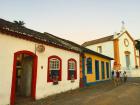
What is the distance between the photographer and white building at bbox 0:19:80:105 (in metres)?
7.98

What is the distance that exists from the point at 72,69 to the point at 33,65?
4.66 metres

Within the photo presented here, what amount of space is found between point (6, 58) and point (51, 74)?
3937 mm

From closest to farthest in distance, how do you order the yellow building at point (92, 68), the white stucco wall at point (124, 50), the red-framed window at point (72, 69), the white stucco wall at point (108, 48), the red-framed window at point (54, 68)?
1. the red-framed window at point (54, 68)
2. the red-framed window at point (72, 69)
3. the yellow building at point (92, 68)
4. the white stucco wall at point (124, 50)
5. the white stucco wall at point (108, 48)

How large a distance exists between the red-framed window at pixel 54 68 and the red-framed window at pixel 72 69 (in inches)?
58.1

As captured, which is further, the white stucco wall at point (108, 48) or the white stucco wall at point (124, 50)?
the white stucco wall at point (108, 48)

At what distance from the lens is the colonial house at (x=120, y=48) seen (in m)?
29.8

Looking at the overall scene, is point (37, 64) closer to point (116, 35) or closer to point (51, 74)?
point (51, 74)

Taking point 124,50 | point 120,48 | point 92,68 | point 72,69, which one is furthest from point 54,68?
point 124,50

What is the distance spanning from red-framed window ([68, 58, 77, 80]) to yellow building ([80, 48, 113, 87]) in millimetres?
1373

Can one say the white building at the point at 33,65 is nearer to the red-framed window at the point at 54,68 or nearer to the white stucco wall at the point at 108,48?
the red-framed window at the point at 54,68

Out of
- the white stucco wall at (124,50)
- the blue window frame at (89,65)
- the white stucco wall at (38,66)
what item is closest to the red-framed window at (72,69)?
the white stucco wall at (38,66)

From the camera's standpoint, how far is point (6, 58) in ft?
26.3

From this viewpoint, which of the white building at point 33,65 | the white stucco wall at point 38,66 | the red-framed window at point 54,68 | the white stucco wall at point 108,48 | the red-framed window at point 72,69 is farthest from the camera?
the white stucco wall at point 108,48

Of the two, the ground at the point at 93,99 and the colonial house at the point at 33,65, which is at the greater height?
the colonial house at the point at 33,65
